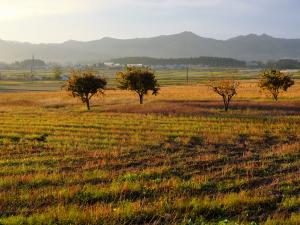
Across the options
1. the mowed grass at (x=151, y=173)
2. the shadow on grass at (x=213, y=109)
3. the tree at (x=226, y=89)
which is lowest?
the shadow on grass at (x=213, y=109)

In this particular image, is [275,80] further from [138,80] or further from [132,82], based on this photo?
[132,82]

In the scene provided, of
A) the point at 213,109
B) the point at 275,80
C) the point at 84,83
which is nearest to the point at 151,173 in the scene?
the point at 213,109

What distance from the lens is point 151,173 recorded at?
19594 mm

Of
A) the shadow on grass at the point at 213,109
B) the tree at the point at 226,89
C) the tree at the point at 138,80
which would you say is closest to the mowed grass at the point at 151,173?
the shadow on grass at the point at 213,109

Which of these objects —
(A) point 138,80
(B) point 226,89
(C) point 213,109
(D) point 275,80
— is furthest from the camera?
(D) point 275,80

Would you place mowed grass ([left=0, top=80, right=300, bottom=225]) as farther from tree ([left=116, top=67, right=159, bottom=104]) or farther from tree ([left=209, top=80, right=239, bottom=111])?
tree ([left=116, top=67, right=159, bottom=104])

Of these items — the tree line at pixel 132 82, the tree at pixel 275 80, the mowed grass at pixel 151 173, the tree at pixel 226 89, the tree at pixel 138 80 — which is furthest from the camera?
the tree at pixel 275 80

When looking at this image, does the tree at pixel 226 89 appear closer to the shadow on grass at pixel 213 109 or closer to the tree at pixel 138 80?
the shadow on grass at pixel 213 109

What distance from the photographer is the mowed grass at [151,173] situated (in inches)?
535

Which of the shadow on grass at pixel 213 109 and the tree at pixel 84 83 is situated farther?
the tree at pixel 84 83

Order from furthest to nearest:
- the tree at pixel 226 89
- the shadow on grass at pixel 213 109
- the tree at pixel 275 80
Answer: the tree at pixel 275 80 < the tree at pixel 226 89 < the shadow on grass at pixel 213 109

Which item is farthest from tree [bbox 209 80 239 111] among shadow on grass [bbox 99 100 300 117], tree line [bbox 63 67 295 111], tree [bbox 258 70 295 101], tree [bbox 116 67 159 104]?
tree [bbox 258 70 295 101]

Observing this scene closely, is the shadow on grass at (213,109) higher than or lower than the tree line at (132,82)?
lower

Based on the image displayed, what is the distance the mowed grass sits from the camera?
13578mm
